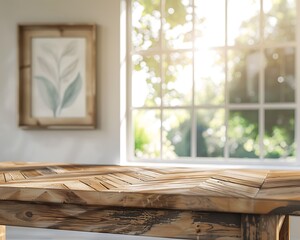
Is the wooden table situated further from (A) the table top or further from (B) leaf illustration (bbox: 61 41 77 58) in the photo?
(B) leaf illustration (bbox: 61 41 77 58)

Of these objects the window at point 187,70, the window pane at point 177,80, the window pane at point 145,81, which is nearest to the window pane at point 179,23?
the window at point 187,70

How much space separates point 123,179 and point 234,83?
124 inches

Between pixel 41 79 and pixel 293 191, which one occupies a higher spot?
pixel 41 79

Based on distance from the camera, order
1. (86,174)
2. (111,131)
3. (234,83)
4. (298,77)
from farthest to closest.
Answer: (234,83) < (111,131) < (298,77) < (86,174)

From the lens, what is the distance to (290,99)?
394cm

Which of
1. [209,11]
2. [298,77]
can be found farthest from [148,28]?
[298,77]

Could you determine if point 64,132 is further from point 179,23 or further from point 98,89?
point 179,23

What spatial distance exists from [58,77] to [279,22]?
224 cm

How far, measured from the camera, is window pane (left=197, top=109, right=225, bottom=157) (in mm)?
3619

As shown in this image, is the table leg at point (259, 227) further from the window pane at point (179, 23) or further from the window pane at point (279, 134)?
the window pane at point (279, 134)

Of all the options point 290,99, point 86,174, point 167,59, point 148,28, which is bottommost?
point 86,174

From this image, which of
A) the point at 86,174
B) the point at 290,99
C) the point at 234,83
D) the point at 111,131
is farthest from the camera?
the point at 234,83

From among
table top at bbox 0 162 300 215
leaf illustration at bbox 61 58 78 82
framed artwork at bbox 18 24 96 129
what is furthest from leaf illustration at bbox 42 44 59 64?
table top at bbox 0 162 300 215

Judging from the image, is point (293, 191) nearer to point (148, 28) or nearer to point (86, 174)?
point (86, 174)
